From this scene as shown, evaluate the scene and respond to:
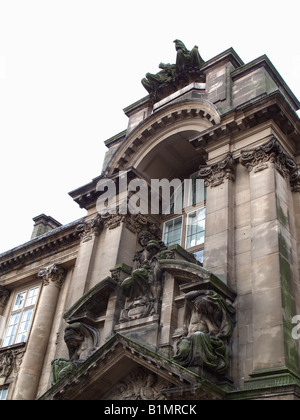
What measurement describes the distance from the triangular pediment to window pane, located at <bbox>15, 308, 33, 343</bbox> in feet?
25.9

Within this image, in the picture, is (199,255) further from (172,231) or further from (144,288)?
(144,288)

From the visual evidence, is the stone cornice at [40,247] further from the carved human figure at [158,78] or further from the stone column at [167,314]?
the stone column at [167,314]

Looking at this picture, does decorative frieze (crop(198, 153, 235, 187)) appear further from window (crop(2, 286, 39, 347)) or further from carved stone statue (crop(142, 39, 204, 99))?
window (crop(2, 286, 39, 347))

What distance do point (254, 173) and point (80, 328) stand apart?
663cm

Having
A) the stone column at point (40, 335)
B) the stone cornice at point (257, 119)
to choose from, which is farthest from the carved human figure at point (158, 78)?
the stone column at point (40, 335)

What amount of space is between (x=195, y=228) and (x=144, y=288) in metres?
3.94

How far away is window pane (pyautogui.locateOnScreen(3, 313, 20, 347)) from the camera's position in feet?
67.3

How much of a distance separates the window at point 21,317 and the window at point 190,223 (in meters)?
7.20

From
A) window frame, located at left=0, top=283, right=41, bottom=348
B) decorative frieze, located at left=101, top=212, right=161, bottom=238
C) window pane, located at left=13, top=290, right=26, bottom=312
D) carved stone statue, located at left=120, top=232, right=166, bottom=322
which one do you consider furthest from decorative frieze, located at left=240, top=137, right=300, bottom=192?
window pane, located at left=13, top=290, right=26, bottom=312

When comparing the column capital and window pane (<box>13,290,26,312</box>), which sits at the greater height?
the column capital

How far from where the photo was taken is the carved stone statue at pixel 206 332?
423 inches
